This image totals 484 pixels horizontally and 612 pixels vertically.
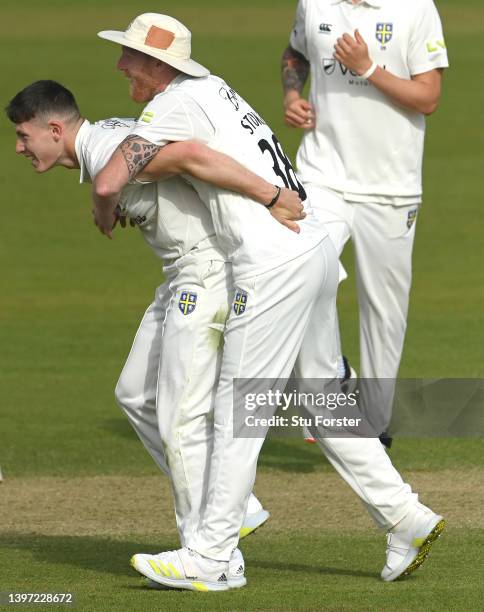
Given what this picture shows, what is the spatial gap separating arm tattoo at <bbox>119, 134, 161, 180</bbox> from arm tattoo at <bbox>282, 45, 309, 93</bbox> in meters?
3.65

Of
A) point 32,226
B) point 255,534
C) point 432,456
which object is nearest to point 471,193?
point 32,226

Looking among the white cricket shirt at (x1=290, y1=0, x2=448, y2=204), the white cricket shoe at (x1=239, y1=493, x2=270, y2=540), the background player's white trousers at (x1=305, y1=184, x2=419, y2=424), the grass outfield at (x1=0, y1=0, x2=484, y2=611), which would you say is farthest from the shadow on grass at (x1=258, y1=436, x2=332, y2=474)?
the white cricket shoe at (x1=239, y1=493, x2=270, y2=540)

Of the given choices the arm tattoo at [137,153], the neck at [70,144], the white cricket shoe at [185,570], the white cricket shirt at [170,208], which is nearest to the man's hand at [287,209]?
the white cricket shirt at [170,208]

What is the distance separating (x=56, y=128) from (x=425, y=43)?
3.33 m

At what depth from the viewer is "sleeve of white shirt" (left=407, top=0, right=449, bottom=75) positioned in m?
9.70

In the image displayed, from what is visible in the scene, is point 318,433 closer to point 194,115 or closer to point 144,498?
point 194,115

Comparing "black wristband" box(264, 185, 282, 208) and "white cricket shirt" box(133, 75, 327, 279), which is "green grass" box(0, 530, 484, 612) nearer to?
"white cricket shirt" box(133, 75, 327, 279)

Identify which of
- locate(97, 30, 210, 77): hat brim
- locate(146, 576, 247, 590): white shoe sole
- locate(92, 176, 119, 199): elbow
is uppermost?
locate(97, 30, 210, 77): hat brim

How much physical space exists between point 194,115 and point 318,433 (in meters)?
1.46

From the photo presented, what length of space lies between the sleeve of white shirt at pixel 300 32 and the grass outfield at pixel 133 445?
2.56 metres

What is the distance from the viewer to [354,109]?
9836mm

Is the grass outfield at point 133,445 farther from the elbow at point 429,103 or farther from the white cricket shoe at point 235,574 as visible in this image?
the elbow at point 429,103

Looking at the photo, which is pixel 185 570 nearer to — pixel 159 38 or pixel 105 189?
pixel 105 189

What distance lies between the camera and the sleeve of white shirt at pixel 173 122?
6.73 m
